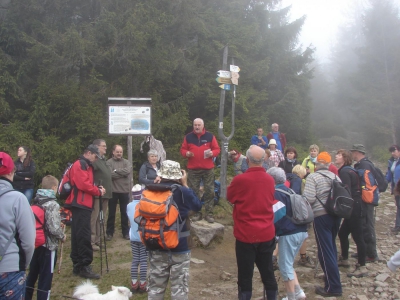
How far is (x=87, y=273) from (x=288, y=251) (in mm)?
3059

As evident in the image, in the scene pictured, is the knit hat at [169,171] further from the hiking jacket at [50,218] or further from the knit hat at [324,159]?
the knit hat at [324,159]

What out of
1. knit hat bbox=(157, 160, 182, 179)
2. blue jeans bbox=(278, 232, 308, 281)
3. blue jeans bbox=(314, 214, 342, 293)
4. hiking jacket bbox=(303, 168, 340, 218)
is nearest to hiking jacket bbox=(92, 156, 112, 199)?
knit hat bbox=(157, 160, 182, 179)

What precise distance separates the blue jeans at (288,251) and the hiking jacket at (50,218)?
273 cm

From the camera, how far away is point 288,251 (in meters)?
4.37

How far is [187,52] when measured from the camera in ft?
45.0

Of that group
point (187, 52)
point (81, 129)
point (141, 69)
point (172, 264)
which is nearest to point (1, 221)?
point (172, 264)

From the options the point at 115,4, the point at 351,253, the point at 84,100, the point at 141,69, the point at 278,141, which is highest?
the point at 115,4

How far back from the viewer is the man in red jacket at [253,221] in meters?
3.78

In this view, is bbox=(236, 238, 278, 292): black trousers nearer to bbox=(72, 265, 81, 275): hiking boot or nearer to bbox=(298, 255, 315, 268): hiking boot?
bbox=(298, 255, 315, 268): hiking boot

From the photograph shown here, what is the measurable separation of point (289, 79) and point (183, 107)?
8822 millimetres

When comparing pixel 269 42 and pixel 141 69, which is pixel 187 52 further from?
pixel 269 42

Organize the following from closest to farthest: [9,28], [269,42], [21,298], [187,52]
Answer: [21,298], [9,28], [187,52], [269,42]

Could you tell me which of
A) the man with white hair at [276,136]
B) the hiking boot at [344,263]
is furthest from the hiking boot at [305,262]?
the man with white hair at [276,136]

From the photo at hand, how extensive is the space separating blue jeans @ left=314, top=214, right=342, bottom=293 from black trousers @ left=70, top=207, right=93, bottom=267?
3.40m
